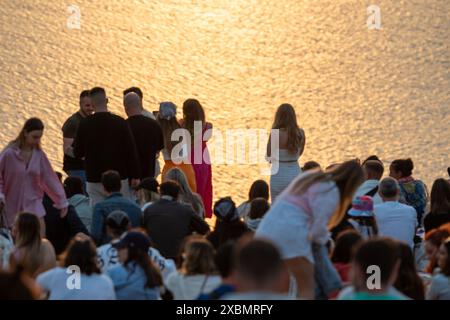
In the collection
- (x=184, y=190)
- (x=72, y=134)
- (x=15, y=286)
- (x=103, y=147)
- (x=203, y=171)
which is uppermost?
(x=72, y=134)

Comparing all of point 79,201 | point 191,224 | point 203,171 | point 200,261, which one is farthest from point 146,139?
point 200,261

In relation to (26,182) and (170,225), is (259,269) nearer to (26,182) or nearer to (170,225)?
(170,225)

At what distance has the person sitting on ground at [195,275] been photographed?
22.8ft

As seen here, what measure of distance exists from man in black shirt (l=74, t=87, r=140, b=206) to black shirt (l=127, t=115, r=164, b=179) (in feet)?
0.98

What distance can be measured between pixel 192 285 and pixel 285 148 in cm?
348

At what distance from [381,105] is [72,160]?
5573mm

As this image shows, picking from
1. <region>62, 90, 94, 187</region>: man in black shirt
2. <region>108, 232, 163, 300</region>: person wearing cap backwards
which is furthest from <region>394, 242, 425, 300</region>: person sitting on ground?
<region>62, 90, 94, 187</region>: man in black shirt

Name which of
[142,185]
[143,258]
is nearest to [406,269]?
[143,258]

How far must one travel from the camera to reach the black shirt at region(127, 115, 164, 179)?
1021 cm

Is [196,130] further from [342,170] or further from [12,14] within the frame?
[12,14]

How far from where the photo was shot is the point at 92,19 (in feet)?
58.3

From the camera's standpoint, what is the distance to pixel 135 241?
7.22 m

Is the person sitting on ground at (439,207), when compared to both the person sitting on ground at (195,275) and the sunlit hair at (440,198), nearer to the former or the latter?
the sunlit hair at (440,198)

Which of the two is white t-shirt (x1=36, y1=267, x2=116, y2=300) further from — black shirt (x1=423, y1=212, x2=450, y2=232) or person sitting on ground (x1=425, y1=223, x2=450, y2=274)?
black shirt (x1=423, y1=212, x2=450, y2=232)
